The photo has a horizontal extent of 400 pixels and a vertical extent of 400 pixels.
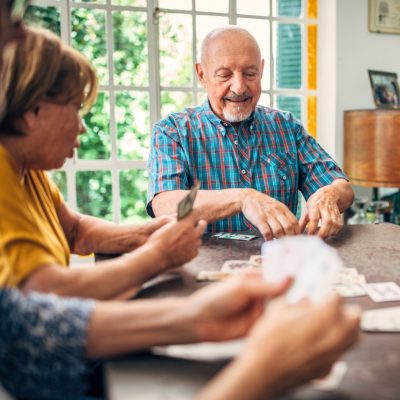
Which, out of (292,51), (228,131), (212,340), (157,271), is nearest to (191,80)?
(292,51)

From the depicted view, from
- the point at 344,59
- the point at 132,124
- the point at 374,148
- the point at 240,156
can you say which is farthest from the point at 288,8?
the point at 240,156

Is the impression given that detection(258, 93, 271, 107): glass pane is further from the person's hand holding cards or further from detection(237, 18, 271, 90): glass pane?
the person's hand holding cards

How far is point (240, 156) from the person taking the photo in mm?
2172

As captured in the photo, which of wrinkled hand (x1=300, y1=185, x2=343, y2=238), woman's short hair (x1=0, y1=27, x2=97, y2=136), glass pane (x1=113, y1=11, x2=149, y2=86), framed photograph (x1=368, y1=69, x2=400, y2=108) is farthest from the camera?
framed photograph (x1=368, y1=69, x2=400, y2=108)

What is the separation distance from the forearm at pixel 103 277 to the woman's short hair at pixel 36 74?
372mm

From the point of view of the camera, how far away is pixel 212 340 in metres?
0.75

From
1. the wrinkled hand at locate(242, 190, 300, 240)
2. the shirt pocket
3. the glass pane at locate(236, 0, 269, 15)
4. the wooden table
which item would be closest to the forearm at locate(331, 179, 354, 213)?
the shirt pocket

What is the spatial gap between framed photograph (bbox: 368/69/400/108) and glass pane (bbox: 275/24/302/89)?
525mm

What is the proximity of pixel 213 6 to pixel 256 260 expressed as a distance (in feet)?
8.22

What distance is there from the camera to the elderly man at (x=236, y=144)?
6.91 ft

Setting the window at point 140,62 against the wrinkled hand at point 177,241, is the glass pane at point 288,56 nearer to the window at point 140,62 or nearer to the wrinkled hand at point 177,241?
the window at point 140,62

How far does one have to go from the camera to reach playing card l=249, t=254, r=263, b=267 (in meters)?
1.29

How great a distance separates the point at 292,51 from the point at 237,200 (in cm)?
228

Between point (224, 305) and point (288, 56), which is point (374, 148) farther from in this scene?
point (224, 305)
